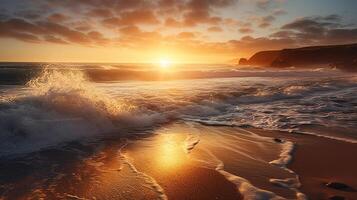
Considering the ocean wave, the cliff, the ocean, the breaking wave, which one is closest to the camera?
the ocean

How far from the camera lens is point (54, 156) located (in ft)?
21.6

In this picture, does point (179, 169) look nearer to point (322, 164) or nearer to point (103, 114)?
point (322, 164)

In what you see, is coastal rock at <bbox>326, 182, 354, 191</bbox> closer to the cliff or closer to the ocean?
the ocean

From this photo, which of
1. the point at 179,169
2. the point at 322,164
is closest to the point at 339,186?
the point at 322,164

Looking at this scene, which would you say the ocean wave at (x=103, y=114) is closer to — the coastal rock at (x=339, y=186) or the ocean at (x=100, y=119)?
the ocean at (x=100, y=119)

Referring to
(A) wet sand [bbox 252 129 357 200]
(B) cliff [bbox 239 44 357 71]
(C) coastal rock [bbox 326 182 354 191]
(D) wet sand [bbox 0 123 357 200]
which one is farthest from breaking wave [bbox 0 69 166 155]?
(B) cliff [bbox 239 44 357 71]

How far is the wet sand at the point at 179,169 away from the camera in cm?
480

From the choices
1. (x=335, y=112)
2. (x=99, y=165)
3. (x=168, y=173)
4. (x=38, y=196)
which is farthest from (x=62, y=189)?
(x=335, y=112)

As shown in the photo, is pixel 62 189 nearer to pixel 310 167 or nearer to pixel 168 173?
pixel 168 173

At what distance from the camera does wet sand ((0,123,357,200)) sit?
480 centimetres

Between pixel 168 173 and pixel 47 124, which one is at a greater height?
pixel 47 124

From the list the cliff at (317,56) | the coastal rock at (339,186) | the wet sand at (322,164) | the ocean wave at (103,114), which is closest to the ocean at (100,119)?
the ocean wave at (103,114)

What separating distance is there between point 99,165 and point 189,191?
2.13 m

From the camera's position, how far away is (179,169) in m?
5.94
